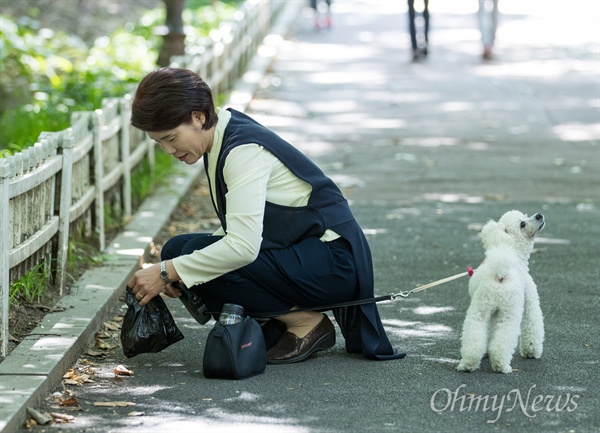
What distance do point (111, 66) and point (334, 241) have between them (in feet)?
34.1

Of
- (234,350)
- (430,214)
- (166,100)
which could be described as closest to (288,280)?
(234,350)

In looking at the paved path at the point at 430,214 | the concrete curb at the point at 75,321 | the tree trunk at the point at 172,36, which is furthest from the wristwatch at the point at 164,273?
the tree trunk at the point at 172,36

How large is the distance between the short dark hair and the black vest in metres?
0.25

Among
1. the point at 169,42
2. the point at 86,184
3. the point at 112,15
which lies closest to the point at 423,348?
the point at 86,184

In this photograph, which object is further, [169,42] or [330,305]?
[169,42]

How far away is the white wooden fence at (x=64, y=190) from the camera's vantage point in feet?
18.5

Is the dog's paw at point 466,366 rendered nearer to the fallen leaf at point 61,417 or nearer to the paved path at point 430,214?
the paved path at point 430,214

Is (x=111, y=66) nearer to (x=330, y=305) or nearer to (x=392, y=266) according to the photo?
(x=392, y=266)

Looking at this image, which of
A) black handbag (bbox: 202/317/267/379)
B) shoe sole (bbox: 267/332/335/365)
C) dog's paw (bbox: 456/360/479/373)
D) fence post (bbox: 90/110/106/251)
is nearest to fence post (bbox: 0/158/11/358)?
black handbag (bbox: 202/317/267/379)

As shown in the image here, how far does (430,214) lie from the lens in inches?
365

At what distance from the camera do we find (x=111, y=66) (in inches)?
597

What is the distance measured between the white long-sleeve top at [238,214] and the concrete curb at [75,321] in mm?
759

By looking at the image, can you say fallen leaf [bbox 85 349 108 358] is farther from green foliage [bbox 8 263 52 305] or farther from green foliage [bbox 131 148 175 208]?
green foliage [bbox 131 148 175 208]

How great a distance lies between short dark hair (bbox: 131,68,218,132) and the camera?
4.96 m
